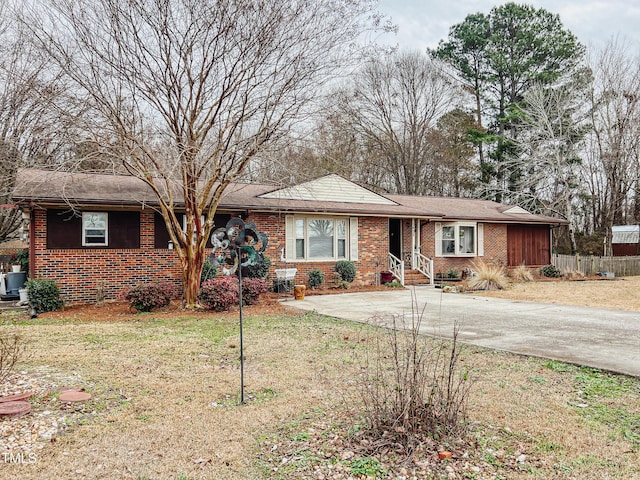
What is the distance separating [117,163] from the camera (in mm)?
10148

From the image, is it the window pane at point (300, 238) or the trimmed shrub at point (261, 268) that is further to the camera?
the window pane at point (300, 238)

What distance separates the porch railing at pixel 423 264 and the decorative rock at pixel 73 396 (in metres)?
14.5

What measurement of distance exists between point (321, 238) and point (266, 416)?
12196mm

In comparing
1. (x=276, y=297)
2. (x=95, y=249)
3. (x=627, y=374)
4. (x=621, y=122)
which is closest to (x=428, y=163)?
(x=621, y=122)

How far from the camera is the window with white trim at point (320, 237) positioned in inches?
622

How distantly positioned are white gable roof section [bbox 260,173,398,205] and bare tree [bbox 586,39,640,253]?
51.2ft

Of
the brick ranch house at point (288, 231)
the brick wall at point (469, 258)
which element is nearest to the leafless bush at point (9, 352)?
the brick ranch house at point (288, 231)

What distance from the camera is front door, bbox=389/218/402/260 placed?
1889 cm

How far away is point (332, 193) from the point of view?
55.1 ft

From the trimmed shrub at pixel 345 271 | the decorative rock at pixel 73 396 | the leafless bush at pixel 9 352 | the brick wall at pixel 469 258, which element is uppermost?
the brick wall at pixel 469 258

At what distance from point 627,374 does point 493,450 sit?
9.31ft

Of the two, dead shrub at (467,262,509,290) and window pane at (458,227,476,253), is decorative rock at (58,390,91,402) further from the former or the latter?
window pane at (458,227,476,253)

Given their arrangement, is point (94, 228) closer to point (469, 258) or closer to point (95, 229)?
point (95, 229)

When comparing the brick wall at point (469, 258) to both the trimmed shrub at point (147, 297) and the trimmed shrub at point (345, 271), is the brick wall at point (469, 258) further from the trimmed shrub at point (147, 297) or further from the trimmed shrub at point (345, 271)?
the trimmed shrub at point (147, 297)
